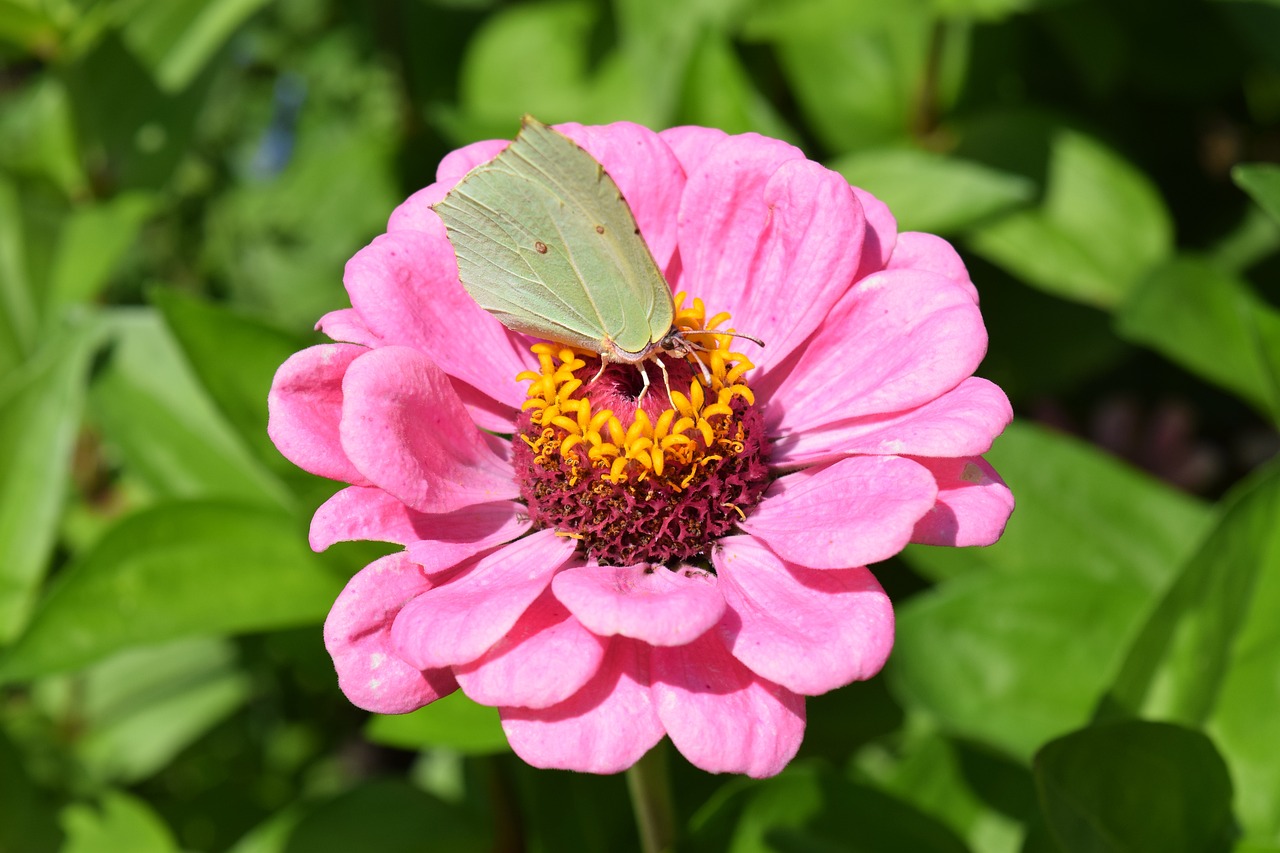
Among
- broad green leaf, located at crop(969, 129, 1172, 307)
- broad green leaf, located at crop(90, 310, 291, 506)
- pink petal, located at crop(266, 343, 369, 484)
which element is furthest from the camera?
broad green leaf, located at crop(969, 129, 1172, 307)

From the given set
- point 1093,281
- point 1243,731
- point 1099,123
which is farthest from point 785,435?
point 1099,123

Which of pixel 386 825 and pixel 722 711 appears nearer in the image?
pixel 722 711

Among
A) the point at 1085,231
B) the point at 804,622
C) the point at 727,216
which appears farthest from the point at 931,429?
the point at 1085,231

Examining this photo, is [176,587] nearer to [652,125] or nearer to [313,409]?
[313,409]

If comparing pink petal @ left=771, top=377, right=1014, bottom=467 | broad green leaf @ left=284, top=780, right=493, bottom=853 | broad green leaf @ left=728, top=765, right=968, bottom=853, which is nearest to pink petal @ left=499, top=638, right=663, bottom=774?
pink petal @ left=771, top=377, right=1014, bottom=467

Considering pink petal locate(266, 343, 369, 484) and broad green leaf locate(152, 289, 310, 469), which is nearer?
pink petal locate(266, 343, 369, 484)

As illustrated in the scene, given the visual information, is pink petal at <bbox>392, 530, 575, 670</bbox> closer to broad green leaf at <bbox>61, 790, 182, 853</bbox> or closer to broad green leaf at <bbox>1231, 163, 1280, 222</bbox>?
broad green leaf at <bbox>1231, 163, 1280, 222</bbox>

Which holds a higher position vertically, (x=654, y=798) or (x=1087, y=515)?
(x=654, y=798)

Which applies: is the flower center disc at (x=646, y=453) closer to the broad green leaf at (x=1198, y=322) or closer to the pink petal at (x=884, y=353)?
the pink petal at (x=884, y=353)
